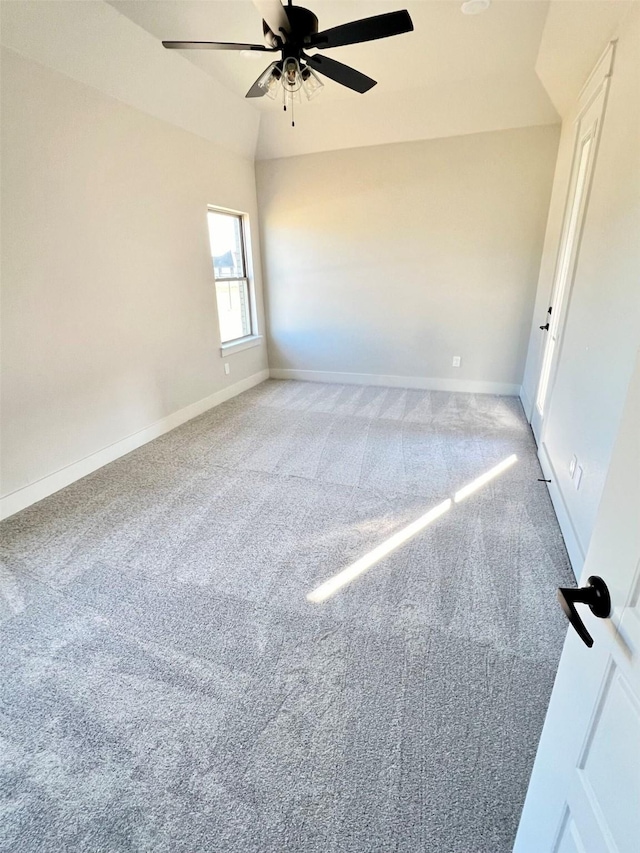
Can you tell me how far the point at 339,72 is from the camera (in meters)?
2.35

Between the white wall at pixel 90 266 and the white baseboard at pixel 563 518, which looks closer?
the white baseboard at pixel 563 518

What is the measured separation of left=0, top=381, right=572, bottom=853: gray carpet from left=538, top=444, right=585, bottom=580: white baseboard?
0.23 feet

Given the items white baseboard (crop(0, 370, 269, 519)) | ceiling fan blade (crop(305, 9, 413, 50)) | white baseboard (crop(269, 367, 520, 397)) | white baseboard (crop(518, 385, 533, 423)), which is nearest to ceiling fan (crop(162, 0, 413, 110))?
ceiling fan blade (crop(305, 9, 413, 50))

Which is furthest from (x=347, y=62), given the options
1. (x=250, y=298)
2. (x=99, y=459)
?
(x=99, y=459)

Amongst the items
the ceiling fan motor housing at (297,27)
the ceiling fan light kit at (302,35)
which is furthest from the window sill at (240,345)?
the ceiling fan motor housing at (297,27)

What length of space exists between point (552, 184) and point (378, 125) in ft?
6.07

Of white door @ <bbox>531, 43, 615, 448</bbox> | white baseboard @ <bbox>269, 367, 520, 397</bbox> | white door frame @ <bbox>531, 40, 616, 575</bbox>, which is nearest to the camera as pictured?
white door frame @ <bbox>531, 40, 616, 575</bbox>

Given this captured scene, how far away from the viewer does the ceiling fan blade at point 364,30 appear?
1.89m

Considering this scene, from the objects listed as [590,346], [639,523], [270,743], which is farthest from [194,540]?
[590,346]

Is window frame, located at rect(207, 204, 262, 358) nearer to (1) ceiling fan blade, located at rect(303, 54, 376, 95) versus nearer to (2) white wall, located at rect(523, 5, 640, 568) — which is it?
(1) ceiling fan blade, located at rect(303, 54, 376, 95)

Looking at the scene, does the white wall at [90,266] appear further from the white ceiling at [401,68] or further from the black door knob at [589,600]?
the black door knob at [589,600]

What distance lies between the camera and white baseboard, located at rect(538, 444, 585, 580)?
2025 mm

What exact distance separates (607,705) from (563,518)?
201 cm

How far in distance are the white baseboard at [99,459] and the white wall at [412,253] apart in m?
1.67
